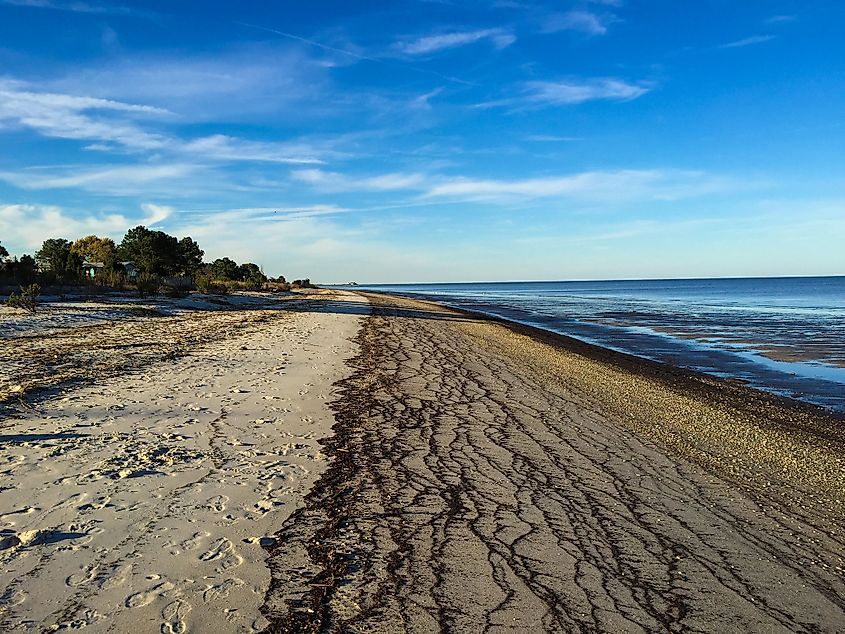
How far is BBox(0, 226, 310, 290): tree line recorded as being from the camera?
33125 millimetres

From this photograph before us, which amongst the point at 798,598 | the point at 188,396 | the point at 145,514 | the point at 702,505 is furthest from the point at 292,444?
the point at 798,598

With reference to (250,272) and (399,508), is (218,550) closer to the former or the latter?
(399,508)

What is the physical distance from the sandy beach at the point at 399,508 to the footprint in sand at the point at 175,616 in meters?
0.01

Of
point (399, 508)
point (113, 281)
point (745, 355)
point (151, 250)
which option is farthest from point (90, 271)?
point (399, 508)

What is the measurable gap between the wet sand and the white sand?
13.0 inches

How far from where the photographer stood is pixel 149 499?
4738 mm

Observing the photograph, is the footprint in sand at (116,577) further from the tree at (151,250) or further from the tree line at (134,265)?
the tree at (151,250)

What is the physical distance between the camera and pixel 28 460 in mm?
5402

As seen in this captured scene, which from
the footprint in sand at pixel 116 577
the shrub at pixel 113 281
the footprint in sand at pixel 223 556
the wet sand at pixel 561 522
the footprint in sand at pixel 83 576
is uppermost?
the shrub at pixel 113 281

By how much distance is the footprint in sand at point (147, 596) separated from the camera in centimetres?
327

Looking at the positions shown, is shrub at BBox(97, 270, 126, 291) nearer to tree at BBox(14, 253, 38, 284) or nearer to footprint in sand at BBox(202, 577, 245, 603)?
tree at BBox(14, 253, 38, 284)

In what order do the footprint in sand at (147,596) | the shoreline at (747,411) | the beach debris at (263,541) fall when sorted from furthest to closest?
the shoreline at (747,411), the beach debris at (263,541), the footprint in sand at (147,596)

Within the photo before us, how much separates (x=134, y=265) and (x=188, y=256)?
1175 centimetres

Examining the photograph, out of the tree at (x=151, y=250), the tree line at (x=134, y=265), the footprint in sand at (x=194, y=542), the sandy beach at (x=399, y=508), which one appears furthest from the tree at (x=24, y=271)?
the footprint in sand at (x=194, y=542)
